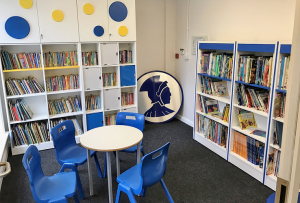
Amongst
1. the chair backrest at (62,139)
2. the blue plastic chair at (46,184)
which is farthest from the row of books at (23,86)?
the blue plastic chair at (46,184)

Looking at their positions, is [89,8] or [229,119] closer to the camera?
[229,119]

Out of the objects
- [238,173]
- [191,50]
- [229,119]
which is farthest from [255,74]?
[191,50]

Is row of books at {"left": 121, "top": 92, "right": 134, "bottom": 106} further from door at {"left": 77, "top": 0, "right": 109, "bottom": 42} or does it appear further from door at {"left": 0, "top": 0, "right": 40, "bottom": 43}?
door at {"left": 0, "top": 0, "right": 40, "bottom": 43}

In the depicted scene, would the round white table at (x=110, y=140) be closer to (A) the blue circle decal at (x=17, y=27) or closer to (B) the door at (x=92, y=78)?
(B) the door at (x=92, y=78)

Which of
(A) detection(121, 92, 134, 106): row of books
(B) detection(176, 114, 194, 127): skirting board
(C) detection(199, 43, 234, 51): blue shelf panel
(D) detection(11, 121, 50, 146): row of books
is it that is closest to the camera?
(C) detection(199, 43, 234, 51): blue shelf panel

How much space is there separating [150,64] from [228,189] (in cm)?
331

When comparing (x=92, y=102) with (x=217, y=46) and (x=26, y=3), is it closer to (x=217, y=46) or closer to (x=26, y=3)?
(x=26, y=3)

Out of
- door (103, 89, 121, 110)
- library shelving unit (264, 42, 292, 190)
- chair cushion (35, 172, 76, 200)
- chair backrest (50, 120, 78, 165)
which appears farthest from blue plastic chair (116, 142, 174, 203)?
door (103, 89, 121, 110)

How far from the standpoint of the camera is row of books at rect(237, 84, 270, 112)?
10.1ft

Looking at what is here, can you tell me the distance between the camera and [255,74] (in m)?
3.09

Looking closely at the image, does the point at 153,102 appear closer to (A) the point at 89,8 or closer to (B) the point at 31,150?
(A) the point at 89,8

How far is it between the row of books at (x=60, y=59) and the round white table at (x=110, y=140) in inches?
68.0

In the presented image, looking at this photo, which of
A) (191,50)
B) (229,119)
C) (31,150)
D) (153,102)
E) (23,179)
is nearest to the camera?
(31,150)

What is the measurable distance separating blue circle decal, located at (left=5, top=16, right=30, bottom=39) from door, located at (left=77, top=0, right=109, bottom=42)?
827 mm
